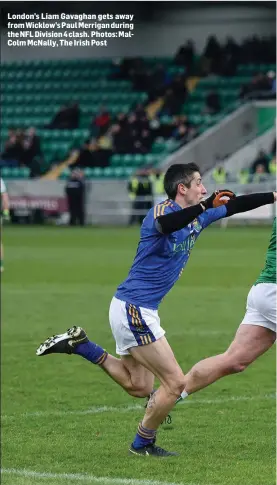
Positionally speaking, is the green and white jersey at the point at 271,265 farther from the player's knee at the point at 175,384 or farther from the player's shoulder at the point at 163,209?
the player's knee at the point at 175,384

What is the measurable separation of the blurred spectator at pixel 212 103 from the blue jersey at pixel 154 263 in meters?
35.4

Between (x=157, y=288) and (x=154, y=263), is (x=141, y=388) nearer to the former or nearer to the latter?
(x=157, y=288)

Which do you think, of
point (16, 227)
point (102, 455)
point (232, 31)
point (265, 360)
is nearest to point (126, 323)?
point (102, 455)

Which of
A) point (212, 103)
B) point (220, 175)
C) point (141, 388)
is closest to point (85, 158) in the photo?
point (212, 103)

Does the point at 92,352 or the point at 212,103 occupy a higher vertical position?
the point at 212,103

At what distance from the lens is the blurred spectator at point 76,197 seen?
121ft

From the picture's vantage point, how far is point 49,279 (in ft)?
70.2

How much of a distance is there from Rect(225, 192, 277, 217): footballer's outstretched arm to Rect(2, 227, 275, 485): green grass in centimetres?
174

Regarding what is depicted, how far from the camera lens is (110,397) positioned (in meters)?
10.2

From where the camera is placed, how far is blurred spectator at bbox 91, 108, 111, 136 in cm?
4250

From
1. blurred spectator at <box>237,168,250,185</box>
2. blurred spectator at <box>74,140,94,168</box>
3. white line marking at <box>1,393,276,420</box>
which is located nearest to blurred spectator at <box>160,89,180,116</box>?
blurred spectator at <box>74,140,94,168</box>

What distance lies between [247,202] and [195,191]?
0.38m

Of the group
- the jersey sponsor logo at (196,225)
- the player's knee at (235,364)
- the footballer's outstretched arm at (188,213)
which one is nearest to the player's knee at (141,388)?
the player's knee at (235,364)

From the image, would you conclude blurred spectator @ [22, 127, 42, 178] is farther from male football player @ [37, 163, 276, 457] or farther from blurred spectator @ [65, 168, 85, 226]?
male football player @ [37, 163, 276, 457]
